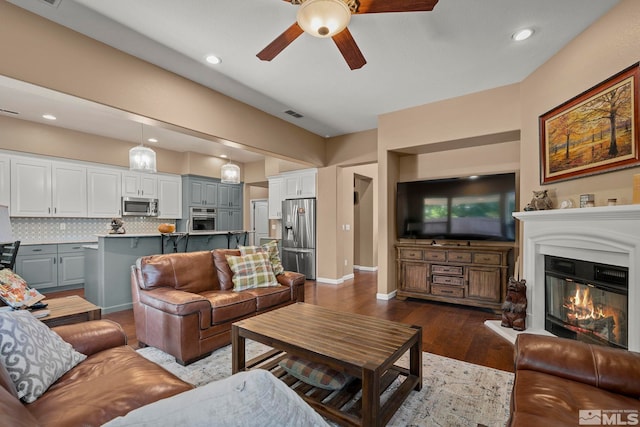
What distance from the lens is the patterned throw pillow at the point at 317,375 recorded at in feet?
5.99

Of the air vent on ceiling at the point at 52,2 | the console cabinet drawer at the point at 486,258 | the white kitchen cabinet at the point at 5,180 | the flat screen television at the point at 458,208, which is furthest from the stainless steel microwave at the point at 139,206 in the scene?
the console cabinet drawer at the point at 486,258

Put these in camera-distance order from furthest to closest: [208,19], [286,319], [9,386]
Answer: [208,19] < [286,319] < [9,386]

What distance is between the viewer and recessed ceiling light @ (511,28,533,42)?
2543 millimetres

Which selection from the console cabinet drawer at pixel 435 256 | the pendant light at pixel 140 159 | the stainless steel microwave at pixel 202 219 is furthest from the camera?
the stainless steel microwave at pixel 202 219

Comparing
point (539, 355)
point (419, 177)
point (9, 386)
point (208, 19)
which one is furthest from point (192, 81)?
point (539, 355)

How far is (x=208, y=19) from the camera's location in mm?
2381

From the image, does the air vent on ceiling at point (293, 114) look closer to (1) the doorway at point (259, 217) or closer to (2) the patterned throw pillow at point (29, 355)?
(2) the patterned throw pillow at point (29, 355)

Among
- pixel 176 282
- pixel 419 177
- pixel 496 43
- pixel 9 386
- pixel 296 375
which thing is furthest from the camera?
pixel 419 177

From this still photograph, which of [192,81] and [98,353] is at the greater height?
[192,81]

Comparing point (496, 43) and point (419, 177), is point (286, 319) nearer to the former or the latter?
point (496, 43)

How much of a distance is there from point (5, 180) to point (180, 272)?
13.6 ft

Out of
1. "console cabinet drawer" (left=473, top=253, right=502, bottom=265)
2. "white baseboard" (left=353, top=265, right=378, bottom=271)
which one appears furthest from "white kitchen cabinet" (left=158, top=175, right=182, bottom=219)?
"console cabinet drawer" (left=473, top=253, right=502, bottom=265)

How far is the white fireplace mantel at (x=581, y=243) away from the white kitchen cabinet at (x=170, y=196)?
21.9ft

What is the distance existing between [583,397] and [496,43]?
2.91m
